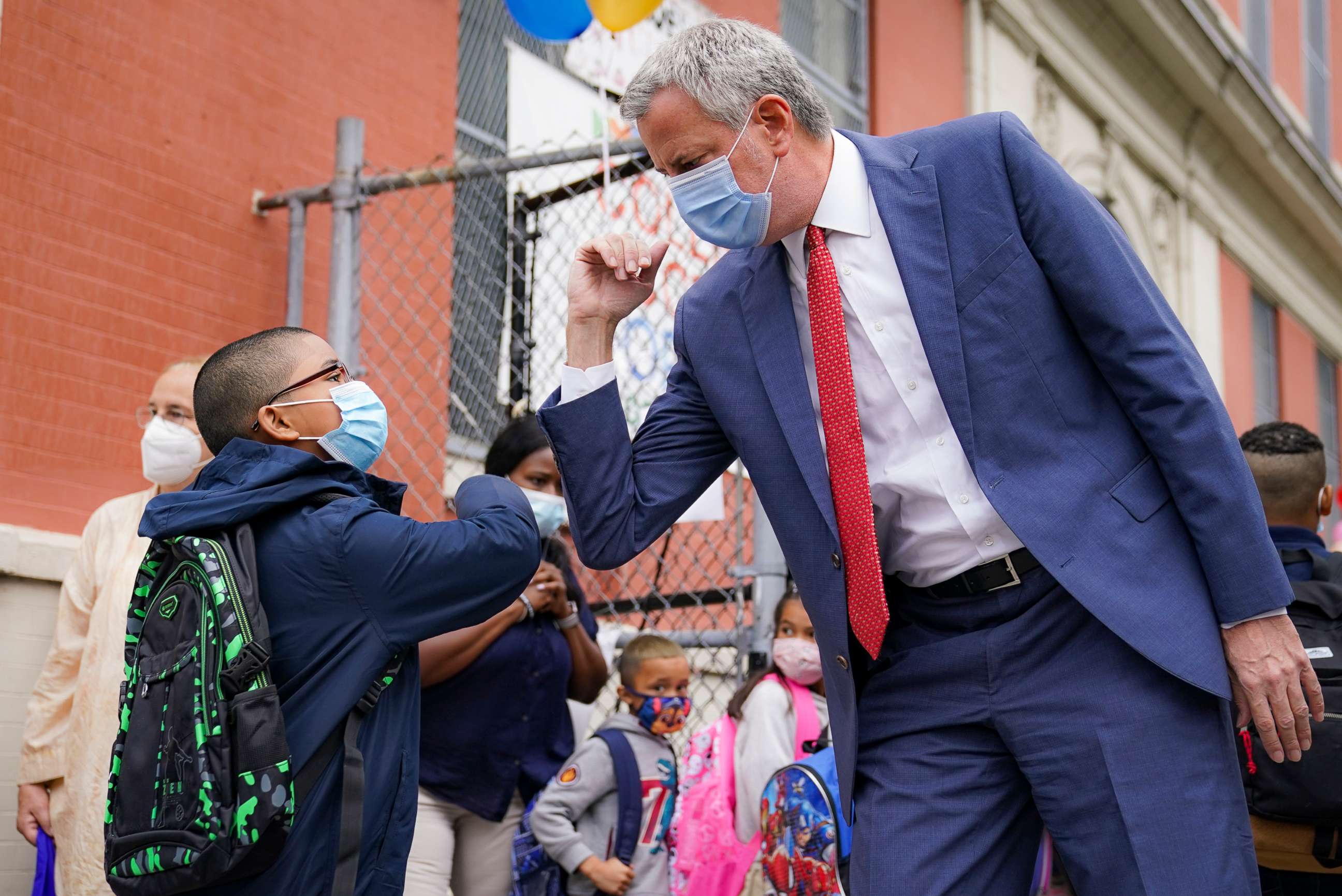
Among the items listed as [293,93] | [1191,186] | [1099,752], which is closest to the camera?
[1099,752]

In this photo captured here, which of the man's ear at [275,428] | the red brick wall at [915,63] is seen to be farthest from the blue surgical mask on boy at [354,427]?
the red brick wall at [915,63]

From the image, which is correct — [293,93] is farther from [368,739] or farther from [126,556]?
[368,739]

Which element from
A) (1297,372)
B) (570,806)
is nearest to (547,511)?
(570,806)

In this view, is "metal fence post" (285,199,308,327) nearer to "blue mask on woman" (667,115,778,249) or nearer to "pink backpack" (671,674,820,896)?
"pink backpack" (671,674,820,896)

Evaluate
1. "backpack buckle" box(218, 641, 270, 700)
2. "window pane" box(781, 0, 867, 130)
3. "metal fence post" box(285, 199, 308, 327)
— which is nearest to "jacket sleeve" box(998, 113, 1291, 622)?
"backpack buckle" box(218, 641, 270, 700)

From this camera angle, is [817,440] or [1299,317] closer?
[817,440]

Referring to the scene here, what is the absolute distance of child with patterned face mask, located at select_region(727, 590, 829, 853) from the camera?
4.69 m

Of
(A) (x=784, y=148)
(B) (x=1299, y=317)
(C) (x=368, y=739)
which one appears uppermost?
(B) (x=1299, y=317)

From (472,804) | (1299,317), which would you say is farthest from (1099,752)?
(1299,317)

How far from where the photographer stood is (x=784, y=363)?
8.23 ft

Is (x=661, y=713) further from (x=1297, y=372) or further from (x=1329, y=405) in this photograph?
(x=1329, y=405)

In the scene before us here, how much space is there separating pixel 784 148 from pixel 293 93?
401 cm

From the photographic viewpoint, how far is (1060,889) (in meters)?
2.48

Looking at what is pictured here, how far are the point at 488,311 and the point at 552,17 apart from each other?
181cm
